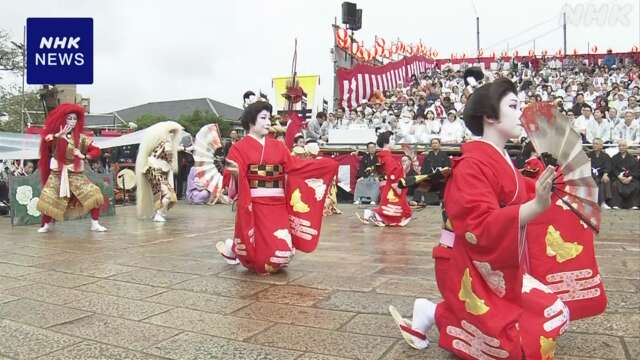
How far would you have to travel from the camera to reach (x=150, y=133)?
945 cm

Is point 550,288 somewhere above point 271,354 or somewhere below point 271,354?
above

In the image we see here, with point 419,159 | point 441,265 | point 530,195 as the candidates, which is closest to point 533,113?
point 530,195

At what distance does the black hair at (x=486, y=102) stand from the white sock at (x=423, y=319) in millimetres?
868

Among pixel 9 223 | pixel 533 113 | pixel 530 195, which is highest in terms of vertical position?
pixel 533 113

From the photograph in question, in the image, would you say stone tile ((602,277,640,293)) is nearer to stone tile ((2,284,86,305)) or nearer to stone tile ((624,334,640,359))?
stone tile ((624,334,640,359))

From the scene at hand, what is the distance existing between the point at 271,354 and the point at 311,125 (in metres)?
12.9

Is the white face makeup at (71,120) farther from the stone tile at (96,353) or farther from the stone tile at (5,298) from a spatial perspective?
the stone tile at (96,353)

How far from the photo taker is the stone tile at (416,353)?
8.56ft

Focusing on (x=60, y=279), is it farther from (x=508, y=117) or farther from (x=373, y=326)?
(x=508, y=117)

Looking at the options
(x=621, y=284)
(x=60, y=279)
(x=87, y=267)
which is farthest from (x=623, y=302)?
(x=87, y=267)

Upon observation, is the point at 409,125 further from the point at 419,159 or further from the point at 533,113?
the point at 533,113

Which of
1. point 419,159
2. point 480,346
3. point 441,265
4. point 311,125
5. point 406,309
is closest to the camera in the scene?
point 480,346

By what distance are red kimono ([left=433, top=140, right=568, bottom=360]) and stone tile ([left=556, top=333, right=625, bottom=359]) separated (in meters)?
0.37

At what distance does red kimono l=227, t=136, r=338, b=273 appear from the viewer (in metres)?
4.50
